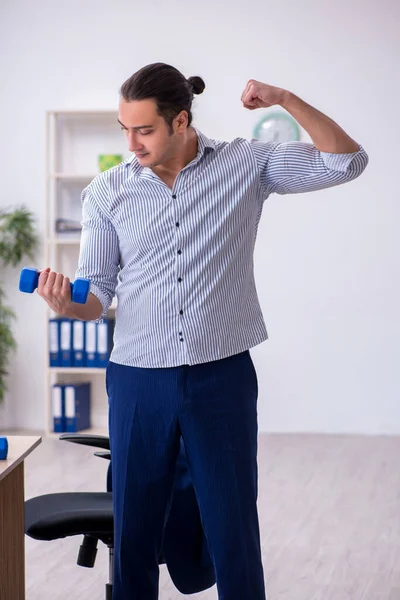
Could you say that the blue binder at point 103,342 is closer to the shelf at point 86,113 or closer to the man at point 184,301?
the shelf at point 86,113

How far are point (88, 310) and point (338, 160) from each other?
2.10 ft

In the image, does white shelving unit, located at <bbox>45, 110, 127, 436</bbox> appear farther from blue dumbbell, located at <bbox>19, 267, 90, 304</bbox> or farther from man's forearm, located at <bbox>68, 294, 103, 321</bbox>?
blue dumbbell, located at <bbox>19, 267, 90, 304</bbox>

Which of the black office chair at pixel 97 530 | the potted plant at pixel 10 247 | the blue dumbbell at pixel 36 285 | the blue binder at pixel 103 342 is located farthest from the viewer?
the potted plant at pixel 10 247

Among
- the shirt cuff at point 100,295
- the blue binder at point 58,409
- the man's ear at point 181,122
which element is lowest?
the blue binder at point 58,409

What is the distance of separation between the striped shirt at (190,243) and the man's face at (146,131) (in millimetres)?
93

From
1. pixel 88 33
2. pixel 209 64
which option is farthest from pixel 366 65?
pixel 88 33

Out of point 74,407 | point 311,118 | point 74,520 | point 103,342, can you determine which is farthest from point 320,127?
point 74,407

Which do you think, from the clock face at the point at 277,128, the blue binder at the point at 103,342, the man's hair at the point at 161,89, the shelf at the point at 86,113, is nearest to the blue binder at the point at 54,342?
the blue binder at the point at 103,342

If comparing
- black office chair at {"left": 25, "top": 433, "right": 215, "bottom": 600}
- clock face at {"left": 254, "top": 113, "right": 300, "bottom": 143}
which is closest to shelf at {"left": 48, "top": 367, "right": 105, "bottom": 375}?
clock face at {"left": 254, "top": 113, "right": 300, "bottom": 143}

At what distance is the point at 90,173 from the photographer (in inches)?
218

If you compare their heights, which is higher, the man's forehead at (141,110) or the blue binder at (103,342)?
the man's forehead at (141,110)

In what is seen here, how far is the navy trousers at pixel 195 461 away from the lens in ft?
6.45

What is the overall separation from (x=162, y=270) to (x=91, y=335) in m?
3.50

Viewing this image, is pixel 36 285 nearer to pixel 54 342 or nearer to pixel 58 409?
pixel 54 342
